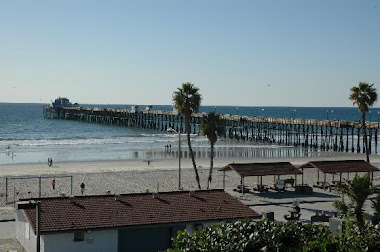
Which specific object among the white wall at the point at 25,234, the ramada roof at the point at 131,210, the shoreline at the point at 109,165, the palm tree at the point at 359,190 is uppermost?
the palm tree at the point at 359,190

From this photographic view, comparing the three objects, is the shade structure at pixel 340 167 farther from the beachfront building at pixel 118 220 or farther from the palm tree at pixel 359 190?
the palm tree at pixel 359 190

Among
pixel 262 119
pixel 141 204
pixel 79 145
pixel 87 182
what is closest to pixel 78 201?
pixel 141 204

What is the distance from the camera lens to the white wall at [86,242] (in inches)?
736

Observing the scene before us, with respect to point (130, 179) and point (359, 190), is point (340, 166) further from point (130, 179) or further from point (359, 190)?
point (359, 190)

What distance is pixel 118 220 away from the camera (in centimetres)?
1978

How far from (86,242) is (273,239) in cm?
946

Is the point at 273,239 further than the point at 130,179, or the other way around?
the point at 130,179

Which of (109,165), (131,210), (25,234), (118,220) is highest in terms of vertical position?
(131,210)

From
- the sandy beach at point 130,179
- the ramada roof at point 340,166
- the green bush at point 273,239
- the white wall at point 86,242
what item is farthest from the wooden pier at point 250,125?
the green bush at point 273,239

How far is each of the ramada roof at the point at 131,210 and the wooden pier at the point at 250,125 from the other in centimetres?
4658

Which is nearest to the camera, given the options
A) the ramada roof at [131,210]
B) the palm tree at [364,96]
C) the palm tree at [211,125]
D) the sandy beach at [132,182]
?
the ramada roof at [131,210]

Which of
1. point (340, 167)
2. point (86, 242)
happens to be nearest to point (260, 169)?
point (340, 167)

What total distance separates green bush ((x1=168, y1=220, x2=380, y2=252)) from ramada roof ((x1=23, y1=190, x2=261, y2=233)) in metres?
8.28

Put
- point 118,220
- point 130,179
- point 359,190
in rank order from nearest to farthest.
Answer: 1. point 118,220
2. point 359,190
3. point 130,179
